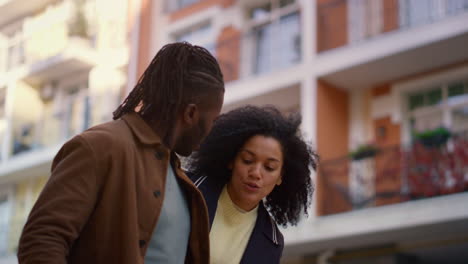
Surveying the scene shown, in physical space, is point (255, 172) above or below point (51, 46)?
below

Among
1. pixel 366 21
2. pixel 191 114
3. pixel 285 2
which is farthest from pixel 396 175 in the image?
pixel 191 114

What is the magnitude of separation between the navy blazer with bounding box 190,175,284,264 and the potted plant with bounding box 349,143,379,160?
11286 mm

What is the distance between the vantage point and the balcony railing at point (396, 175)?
46.0 feet

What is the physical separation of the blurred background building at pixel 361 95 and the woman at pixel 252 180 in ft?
30.5

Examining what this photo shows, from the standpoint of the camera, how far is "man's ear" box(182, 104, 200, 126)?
3098mm

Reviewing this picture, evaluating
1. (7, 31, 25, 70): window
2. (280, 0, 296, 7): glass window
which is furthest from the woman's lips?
(7, 31, 25, 70): window

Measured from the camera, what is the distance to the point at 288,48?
1784 centimetres

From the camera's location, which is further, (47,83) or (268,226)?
(47,83)

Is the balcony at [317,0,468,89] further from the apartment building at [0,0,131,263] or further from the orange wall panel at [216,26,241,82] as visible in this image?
the apartment building at [0,0,131,263]

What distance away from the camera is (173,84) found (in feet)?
10.2

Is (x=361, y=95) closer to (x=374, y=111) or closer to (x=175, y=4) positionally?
(x=374, y=111)

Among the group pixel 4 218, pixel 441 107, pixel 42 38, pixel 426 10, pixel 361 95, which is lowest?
pixel 4 218

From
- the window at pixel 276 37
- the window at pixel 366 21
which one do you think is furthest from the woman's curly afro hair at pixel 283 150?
the window at pixel 276 37

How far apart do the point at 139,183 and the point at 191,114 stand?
0.30 metres
